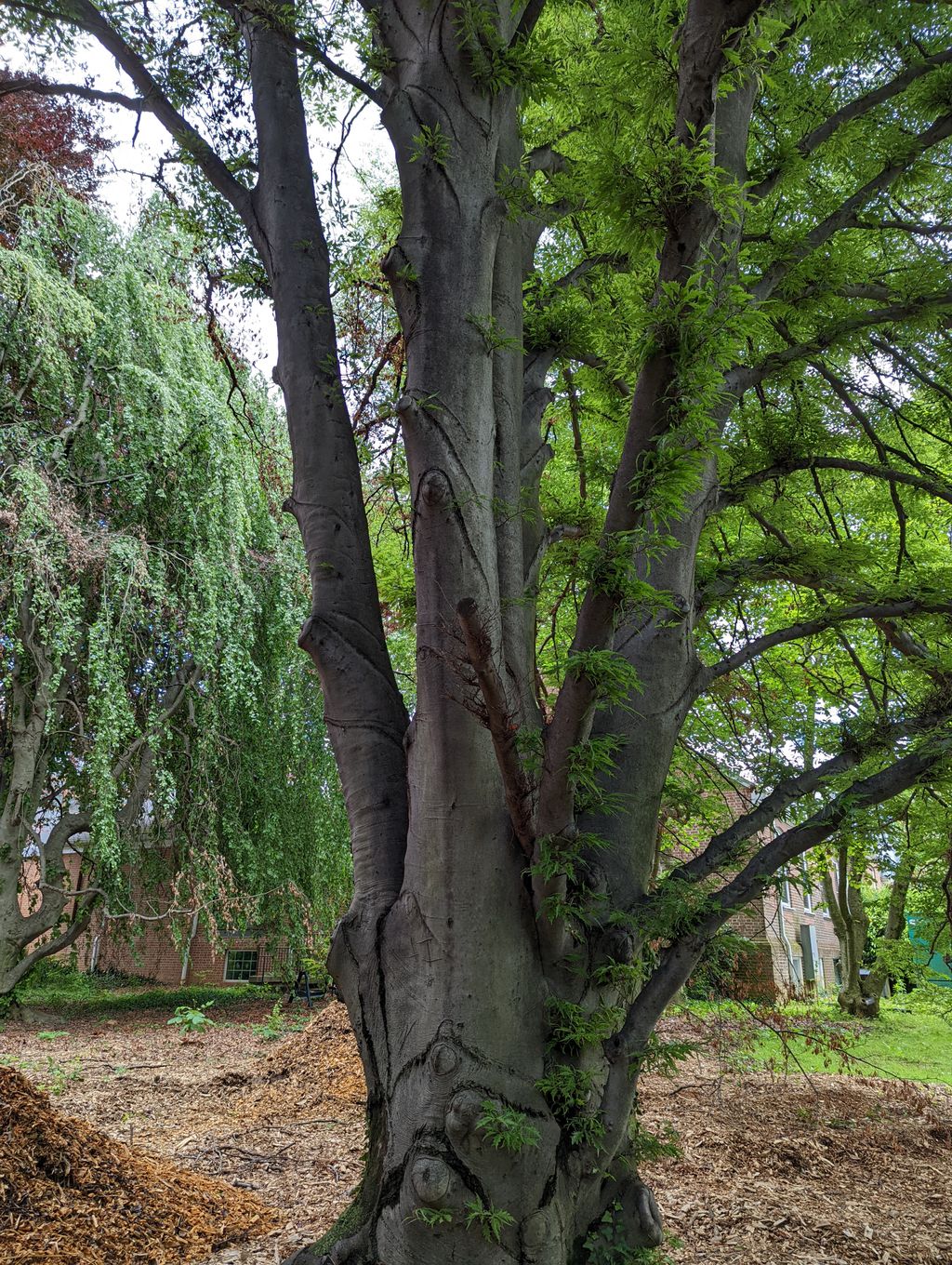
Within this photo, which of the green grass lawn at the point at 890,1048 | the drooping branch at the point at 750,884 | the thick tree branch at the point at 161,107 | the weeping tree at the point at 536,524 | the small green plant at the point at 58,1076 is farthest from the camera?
the green grass lawn at the point at 890,1048

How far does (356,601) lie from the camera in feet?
10.7

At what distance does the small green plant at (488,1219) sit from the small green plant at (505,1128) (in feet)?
0.50

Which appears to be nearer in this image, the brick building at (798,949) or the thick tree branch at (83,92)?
the thick tree branch at (83,92)

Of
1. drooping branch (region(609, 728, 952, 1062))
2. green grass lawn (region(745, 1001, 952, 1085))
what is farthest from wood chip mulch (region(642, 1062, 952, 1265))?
drooping branch (region(609, 728, 952, 1062))

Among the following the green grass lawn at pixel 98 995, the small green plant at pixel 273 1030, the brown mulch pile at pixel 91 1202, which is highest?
the brown mulch pile at pixel 91 1202

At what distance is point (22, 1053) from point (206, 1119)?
14.1 ft

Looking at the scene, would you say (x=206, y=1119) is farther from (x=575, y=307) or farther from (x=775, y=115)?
(x=775, y=115)

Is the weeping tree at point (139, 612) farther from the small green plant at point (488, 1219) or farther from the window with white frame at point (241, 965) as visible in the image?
the window with white frame at point (241, 965)

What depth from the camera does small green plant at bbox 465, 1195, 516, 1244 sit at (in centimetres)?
242

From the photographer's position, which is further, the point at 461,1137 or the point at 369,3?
the point at 369,3

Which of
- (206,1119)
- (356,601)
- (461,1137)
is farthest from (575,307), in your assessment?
(206,1119)

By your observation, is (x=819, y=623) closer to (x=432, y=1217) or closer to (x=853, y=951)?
(x=432, y=1217)

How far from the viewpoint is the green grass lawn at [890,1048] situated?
364 inches

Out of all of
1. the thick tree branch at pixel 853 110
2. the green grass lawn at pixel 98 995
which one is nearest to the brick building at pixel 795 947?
the green grass lawn at pixel 98 995
